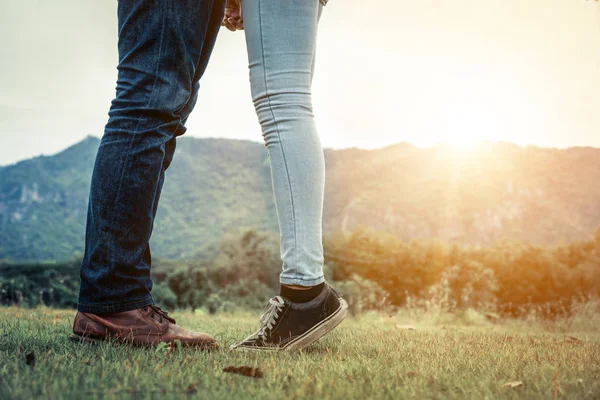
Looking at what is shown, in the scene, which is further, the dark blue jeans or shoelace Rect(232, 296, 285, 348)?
shoelace Rect(232, 296, 285, 348)

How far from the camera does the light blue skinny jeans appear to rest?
1715 millimetres

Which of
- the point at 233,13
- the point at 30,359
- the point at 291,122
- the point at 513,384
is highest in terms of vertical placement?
the point at 233,13

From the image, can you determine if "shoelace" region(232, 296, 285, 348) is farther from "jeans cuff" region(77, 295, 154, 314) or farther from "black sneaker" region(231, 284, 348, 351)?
"jeans cuff" region(77, 295, 154, 314)

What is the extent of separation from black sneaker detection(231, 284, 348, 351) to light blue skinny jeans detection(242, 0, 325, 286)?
92 mm

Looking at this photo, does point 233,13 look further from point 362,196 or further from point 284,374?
point 362,196

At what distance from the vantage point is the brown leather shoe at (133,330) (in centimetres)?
164

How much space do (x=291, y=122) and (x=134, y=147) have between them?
57cm

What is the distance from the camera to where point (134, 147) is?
64.4 inches

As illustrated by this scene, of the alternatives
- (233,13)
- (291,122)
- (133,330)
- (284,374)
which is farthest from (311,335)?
(233,13)

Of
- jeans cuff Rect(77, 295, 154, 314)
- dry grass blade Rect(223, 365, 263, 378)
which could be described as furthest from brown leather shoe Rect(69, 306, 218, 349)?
dry grass blade Rect(223, 365, 263, 378)

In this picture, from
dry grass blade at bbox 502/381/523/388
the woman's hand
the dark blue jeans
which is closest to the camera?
dry grass blade at bbox 502/381/523/388

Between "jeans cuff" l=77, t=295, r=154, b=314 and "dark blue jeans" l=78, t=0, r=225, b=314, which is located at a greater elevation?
"dark blue jeans" l=78, t=0, r=225, b=314

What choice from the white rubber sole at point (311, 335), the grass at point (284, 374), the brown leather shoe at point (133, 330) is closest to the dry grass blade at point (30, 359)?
the grass at point (284, 374)

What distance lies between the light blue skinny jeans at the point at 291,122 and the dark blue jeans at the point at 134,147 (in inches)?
10.1
